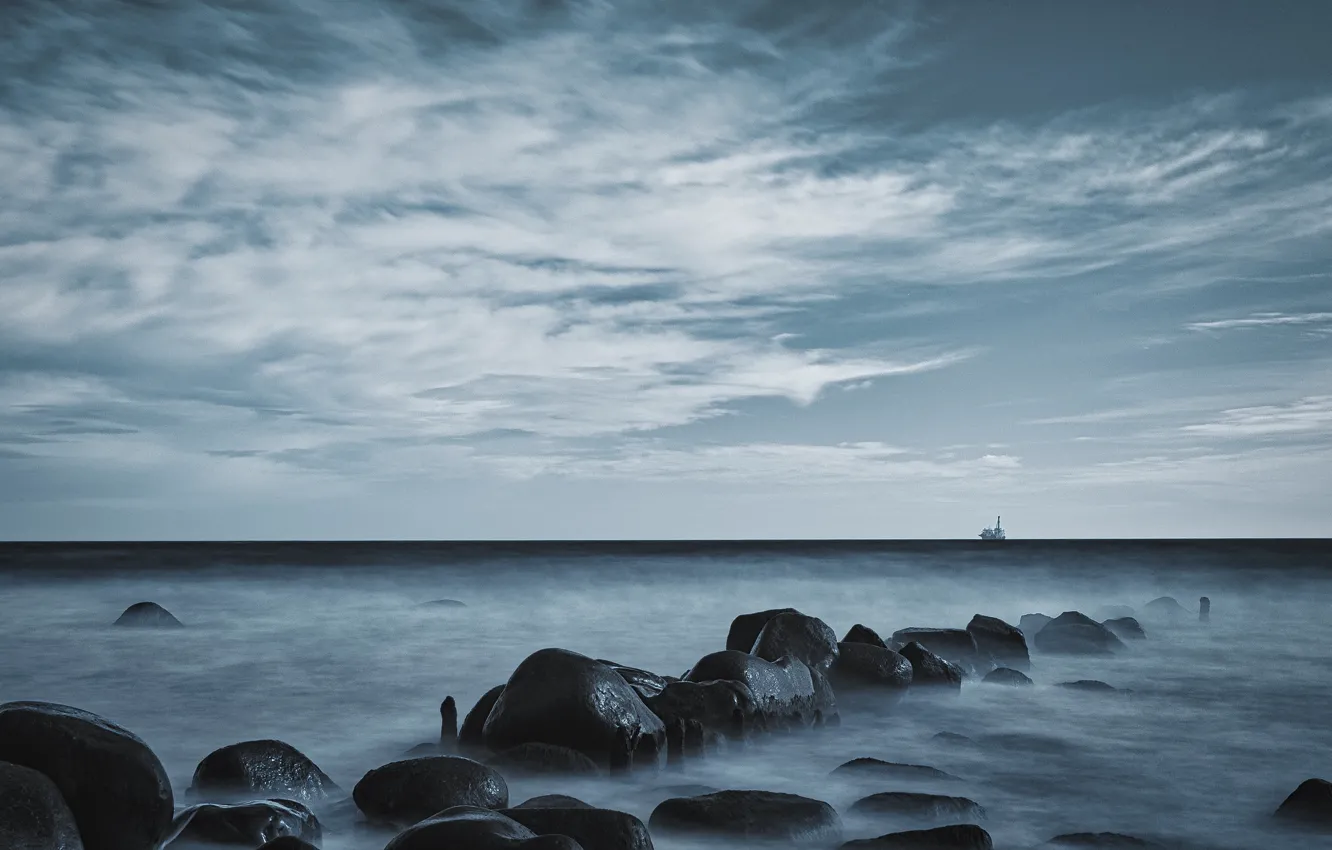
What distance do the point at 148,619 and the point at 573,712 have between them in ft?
54.2

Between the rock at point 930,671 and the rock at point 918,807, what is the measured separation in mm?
5257

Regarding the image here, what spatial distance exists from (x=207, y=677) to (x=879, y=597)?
879 inches

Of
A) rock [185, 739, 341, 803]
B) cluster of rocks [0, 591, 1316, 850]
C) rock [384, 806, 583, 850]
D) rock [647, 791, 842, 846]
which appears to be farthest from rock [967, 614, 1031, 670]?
rock [384, 806, 583, 850]

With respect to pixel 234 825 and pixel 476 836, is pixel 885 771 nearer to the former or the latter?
pixel 476 836

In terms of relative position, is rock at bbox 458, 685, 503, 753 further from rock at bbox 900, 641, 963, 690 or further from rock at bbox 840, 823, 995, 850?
rock at bbox 900, 641, 963, 690

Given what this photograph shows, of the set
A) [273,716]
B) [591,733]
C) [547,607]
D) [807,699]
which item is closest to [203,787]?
[591,733]

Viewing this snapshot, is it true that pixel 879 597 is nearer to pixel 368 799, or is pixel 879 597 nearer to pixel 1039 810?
pixel 1039 810

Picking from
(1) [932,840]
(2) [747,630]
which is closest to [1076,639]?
(2) [747,630]

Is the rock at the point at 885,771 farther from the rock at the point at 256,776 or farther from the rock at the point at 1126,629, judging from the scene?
the rock at the point at 1126,629

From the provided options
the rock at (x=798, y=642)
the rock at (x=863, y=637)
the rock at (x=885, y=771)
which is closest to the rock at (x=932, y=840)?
the rock at (x=885, y=771)

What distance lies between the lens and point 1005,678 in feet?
41.5

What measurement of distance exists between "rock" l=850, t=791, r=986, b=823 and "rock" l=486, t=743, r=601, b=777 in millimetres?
1980

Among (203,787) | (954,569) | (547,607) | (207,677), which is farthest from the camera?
(954,569)

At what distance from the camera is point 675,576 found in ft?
138
